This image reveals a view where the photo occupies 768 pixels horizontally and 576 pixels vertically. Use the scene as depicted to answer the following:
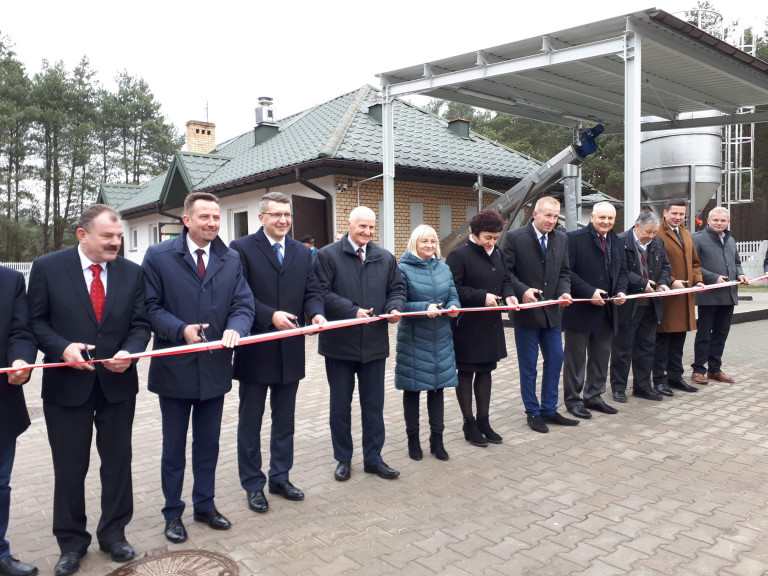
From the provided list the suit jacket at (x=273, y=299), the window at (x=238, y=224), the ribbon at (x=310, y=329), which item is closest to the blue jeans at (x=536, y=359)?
the ribbon at (x=310, y=329)

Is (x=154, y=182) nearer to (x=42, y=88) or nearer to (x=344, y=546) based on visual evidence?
(x=42, y=88)

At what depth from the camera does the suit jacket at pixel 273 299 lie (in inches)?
159

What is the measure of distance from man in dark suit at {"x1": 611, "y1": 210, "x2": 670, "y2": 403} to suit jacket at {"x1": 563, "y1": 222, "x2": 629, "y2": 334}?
287 millimetres

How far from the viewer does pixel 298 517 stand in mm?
3848

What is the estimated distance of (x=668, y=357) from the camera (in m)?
7.04

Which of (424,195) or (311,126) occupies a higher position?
(311,126)

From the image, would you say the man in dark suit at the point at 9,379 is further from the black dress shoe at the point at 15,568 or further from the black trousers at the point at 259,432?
the black trousers at the point at 259,432

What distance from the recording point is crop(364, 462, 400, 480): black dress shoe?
4.48m

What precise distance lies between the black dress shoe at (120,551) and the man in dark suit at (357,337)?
156 centimetres

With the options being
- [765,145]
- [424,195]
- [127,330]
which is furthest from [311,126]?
[765,145]

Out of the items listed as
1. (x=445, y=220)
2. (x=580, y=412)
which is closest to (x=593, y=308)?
→ (x=580, y=412)

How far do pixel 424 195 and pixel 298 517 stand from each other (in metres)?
12.7

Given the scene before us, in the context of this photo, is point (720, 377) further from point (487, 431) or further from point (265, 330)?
point (265, 330)

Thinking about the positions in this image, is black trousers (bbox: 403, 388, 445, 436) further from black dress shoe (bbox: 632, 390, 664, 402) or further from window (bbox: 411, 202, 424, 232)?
window (bbox: 411, 202, 424, 232)
